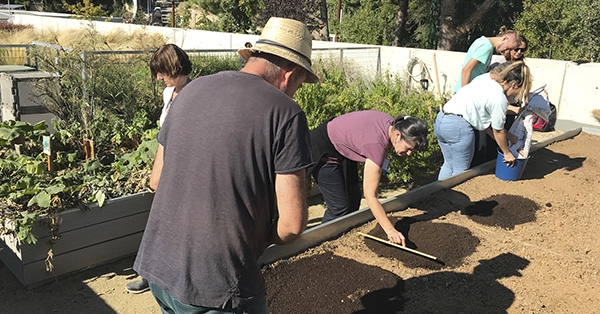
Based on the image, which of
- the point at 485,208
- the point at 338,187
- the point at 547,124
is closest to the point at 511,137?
the point at 485,208

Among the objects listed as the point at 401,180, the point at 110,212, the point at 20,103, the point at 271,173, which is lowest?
the point at 401,180

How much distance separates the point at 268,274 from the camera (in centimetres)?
336

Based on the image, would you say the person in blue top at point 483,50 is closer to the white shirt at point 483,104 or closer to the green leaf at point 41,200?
the white shirt at point 483,104

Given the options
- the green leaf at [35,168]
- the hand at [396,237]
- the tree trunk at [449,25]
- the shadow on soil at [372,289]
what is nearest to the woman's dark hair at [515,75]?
the shadow on soil at [372,289]

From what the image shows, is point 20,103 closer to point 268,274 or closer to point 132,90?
point 132,90

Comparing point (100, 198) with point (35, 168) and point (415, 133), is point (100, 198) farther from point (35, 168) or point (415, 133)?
point (415, 133)

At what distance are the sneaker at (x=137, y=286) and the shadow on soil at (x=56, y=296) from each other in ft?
0.63

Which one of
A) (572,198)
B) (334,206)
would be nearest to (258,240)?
(334,206)

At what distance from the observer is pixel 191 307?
5.49 feet

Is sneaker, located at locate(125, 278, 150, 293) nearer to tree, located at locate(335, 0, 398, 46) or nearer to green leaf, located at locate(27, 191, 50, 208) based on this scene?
green leaf, located at locate(27, 191, 50, 208)

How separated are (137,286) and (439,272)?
2.15m

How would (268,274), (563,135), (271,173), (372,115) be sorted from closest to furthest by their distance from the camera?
(271,173), (268,274), (372,115), (563,135)

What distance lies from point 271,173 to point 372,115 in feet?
7.05

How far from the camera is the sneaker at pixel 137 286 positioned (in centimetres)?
374
